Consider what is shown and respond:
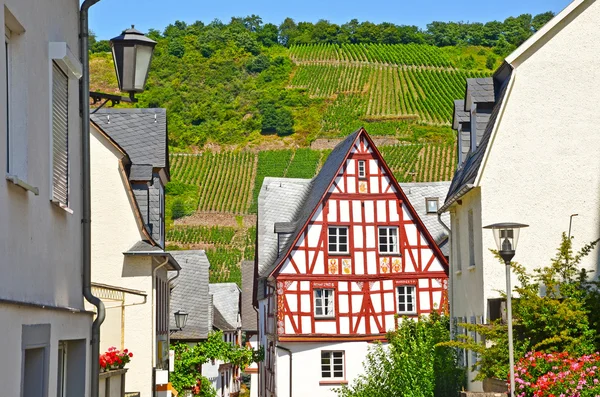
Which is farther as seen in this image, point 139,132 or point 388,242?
point 388,242

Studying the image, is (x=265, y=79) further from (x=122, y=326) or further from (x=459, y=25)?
(x=122, y=326)

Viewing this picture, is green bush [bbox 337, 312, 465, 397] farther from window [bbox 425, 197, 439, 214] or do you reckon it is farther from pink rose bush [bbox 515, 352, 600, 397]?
window [bbox 425, 197, 439, 214]

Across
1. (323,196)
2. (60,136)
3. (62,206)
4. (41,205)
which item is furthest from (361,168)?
(41,205)

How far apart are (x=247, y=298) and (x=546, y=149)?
1786 inches

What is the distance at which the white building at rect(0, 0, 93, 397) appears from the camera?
255 inches

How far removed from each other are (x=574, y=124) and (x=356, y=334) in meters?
18.8

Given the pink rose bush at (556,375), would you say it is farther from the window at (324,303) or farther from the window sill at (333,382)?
the window at (324,303)

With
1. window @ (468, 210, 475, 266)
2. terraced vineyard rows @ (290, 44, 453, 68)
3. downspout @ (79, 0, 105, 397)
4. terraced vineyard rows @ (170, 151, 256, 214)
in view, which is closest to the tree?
window @ (468, 210, 475, 266)

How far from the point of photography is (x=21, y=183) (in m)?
6.67

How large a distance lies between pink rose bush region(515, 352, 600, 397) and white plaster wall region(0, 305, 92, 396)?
8159 mm

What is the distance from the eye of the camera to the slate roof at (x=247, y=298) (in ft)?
204

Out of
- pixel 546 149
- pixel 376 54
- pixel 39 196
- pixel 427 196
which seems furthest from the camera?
pixel 376 54

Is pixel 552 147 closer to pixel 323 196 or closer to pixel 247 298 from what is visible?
pixel 323 196

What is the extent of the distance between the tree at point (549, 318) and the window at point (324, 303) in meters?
18.7
